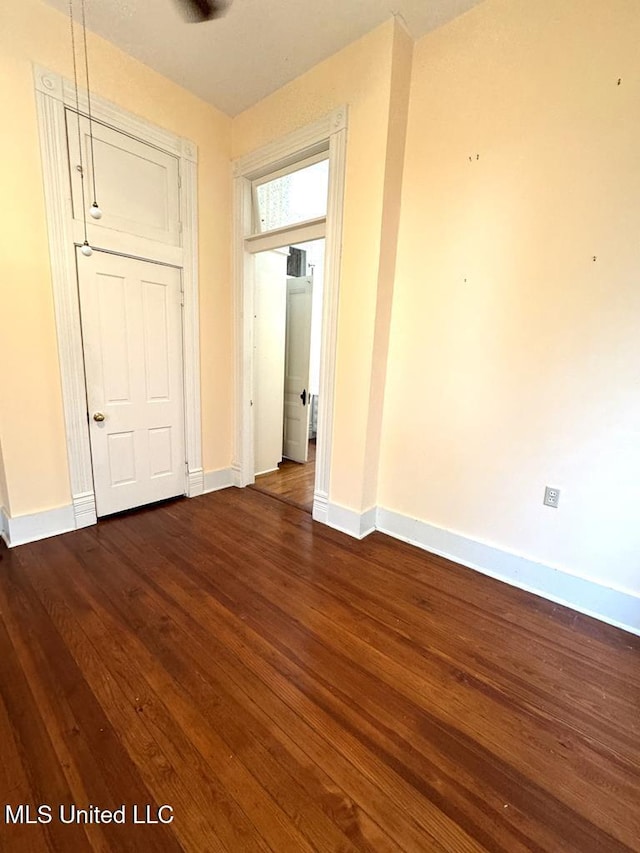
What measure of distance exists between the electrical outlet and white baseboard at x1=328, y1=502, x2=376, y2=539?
1231 millimetres

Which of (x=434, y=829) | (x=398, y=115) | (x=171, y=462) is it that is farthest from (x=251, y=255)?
(x=434, y=829)

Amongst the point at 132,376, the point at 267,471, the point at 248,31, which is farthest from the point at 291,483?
the point at 248,31

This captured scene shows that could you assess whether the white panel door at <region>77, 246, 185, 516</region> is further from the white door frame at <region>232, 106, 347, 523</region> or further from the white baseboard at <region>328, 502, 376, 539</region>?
the white baseboard at <region>328, 502, 376, 539</region>

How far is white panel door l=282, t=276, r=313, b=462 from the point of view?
448 centimetres

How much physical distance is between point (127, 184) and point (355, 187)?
1694 mm

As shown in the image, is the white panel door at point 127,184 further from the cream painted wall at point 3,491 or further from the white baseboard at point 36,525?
the white baseboard at point 36,525

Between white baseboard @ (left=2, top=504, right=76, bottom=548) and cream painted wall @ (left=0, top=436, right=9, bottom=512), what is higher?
cream painted wall @ (left=0, top=436, right=9, bottom=512)

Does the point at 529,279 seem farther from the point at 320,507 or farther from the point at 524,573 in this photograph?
the point at 320,507

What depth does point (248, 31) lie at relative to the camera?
2.32 m

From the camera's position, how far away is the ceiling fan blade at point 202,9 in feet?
7.05

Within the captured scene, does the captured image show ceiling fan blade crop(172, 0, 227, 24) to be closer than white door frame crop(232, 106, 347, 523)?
Yes

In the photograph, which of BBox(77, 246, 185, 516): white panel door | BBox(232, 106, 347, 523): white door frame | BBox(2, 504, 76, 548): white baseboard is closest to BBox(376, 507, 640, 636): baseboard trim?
BBox(232, 106, 347, 523): white door frame

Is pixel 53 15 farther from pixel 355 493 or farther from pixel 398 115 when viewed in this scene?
pixel 355 493

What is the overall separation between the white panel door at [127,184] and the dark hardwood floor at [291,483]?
241cm
